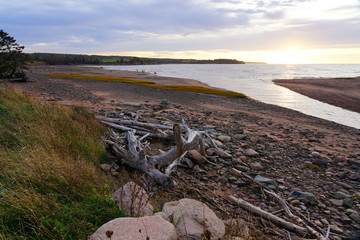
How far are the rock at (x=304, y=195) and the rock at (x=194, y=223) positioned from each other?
278cm

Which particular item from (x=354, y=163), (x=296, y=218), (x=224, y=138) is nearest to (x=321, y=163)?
(x=354, y=163)

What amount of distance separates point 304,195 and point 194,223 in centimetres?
339

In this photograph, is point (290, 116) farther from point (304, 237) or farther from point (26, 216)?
point (26, 216)

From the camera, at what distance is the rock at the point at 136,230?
2.57 meters

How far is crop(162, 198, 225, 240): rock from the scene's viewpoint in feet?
9.65

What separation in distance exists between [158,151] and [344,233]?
4.55m

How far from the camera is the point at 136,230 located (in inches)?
105

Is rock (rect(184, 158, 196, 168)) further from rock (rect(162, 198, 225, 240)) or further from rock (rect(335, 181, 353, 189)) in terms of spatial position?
rock (rect(335, 181, 353, 189))

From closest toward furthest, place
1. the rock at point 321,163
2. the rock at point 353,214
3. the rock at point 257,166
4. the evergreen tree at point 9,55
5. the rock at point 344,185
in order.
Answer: the rock at point 353,214 → the rock at point 344,185 → the rock at point 257,166 → the rock at point 321,163 → the evergreen tree at point 9,55

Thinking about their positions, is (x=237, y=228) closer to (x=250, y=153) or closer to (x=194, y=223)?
(x=194, y=223)

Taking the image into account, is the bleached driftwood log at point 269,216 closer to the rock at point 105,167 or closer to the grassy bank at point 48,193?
the grassy bank at point 48,193

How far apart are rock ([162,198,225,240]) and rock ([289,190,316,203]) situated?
2779 mm

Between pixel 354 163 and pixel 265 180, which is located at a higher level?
pixel 265 180

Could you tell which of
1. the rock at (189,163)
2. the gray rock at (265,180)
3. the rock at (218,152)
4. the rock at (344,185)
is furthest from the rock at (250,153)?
the rock at (344,185)
